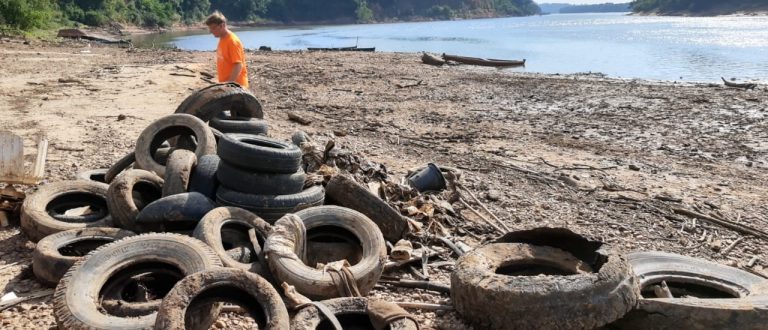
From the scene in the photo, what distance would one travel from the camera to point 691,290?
4.66m

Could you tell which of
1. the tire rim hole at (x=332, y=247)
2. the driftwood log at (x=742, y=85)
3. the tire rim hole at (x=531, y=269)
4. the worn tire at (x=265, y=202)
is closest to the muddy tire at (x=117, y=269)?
the worn tire at (x=265, y=202)

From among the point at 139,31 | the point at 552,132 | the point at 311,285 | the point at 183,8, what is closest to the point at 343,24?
the point at 183,8

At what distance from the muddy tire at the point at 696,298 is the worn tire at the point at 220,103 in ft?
17.7

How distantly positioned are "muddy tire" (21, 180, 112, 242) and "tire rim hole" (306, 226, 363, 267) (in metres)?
1.95

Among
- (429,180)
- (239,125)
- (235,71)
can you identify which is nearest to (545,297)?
(429,180)

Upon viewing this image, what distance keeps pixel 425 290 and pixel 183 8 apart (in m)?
104

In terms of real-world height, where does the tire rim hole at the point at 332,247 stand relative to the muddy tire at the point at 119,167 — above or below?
below

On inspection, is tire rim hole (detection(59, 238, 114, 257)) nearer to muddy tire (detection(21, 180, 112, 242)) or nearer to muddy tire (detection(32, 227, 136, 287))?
muddy tire (detection(32, 227, 136, 287))

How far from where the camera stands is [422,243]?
564cm

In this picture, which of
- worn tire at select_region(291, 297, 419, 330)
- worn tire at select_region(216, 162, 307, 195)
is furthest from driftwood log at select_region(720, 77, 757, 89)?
worn tire at select_region(291, 297, 419, 330)

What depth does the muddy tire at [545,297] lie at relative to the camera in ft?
12.0

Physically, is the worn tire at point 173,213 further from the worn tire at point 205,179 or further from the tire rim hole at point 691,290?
the tire rim hole at point 691,290

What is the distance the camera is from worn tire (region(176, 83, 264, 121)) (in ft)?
24.8

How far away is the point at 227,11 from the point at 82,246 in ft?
384
